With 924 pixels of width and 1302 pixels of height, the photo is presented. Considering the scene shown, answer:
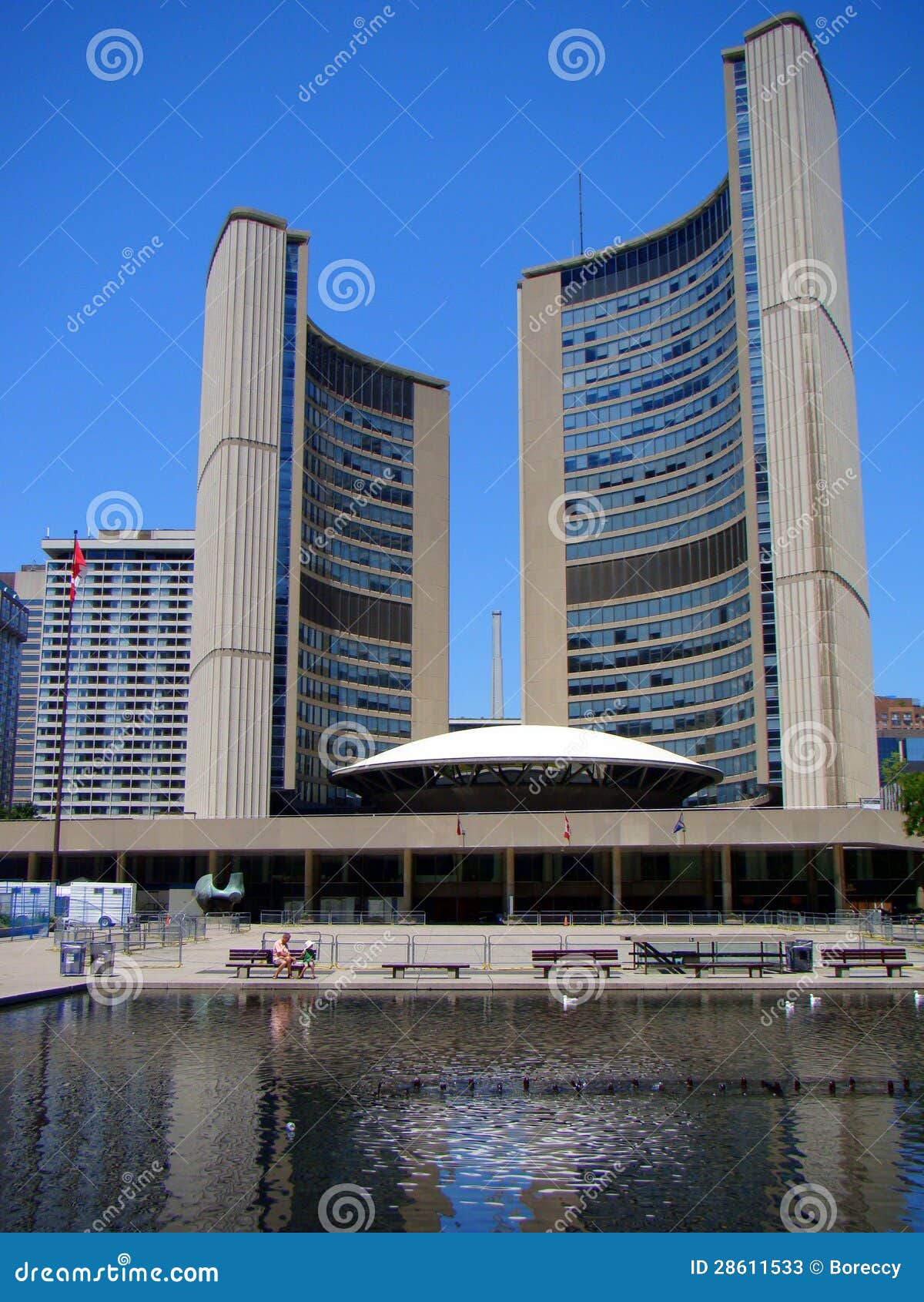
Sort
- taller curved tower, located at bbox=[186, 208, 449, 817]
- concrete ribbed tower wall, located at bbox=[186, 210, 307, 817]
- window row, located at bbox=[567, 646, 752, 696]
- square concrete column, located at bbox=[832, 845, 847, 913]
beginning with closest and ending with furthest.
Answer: square concrete column, located at bbox=[832, 845, 847, 913]
concrete ribbed tower wall, located at bbox=[186, 210, 307, 817]
taller curved tower, located at bbox=[186, 208, 449, 817]
window row, located at bbox=[567, 646, 752, 696]

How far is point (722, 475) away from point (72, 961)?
7945 cm

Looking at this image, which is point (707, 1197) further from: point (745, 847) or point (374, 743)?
point (374, 743)

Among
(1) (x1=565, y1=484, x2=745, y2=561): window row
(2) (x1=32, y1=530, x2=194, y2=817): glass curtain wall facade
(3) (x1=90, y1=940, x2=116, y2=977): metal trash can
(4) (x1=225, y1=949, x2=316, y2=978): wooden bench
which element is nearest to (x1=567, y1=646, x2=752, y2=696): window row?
(1) (x1=565, y1=484, x2=745, y2=561): window row

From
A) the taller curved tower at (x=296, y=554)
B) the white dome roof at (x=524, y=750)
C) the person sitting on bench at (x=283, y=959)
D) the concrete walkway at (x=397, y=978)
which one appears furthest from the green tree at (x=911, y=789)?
the taller curved tower at (x=296, y=554)

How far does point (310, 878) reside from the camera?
68500mm

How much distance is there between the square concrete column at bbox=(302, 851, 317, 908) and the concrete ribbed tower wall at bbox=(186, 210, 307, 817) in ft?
61.2

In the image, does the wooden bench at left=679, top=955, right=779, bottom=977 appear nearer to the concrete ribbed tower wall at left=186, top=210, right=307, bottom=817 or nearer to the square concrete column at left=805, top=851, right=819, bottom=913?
the square concrete column at left=805, top=851, right=819, bottom=913

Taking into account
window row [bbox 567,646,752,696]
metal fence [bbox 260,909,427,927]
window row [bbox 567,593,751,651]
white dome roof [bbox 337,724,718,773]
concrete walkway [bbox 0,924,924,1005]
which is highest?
window row [bbox 567,593,751,651]

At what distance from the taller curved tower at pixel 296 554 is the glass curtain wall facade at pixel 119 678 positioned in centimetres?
8326

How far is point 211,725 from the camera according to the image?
3487 inches

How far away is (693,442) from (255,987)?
8405 centimetres

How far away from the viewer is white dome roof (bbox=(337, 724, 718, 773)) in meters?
65.1

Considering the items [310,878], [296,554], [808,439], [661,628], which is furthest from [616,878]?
[661,628]
